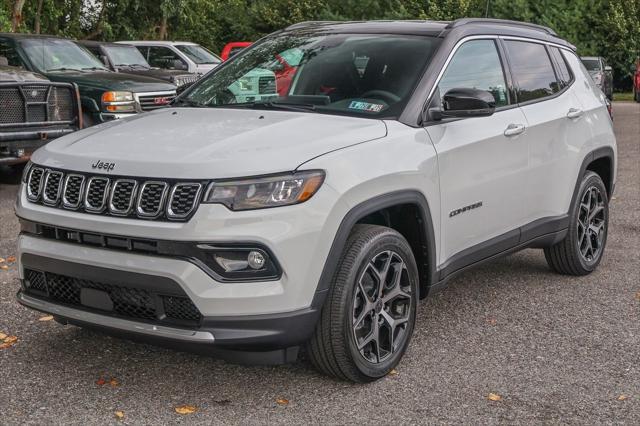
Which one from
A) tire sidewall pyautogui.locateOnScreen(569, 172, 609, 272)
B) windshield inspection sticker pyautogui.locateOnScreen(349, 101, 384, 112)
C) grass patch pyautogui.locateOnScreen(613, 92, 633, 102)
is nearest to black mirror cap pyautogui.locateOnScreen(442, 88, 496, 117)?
windshield inspection sticker pyautogui.locateOnScreen(349, 101, 384, 112)

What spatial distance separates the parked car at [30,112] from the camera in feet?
34.1

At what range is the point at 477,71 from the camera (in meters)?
5.55

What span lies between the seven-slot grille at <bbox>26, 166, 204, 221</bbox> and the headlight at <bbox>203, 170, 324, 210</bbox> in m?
0.09

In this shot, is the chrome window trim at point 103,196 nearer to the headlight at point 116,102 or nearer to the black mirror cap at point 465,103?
the black mirror cap at point 465,103

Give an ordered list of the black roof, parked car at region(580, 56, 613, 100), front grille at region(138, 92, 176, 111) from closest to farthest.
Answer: the black roof, front grille at region(138, 92, 176, 111), parked car at region(580, 56, 613, 100)

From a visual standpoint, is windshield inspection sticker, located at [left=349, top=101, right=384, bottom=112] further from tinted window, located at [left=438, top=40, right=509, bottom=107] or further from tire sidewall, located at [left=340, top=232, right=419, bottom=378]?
tire sidewall, located at [left=340, top=232, right=419, bottom=378]

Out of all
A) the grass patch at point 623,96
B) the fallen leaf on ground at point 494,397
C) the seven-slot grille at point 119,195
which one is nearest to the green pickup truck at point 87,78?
the seven-slot grille at point 119,195

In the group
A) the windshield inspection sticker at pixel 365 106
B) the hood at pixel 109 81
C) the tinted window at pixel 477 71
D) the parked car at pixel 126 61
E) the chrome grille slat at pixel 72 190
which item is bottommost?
the parked car at pixel 126 61

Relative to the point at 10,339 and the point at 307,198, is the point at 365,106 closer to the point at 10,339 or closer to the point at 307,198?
the point at 307,198

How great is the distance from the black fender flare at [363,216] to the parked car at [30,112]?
6633 millimetres

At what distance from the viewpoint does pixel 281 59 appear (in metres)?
5.64

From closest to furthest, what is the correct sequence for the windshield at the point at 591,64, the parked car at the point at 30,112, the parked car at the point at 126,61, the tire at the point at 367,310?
the tire at the point at 367,310
the parked car at the point at 30,112
the parked car at the point at 126,61
the windshield at the point at 591,64

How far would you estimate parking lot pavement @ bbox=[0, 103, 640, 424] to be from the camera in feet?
14.0

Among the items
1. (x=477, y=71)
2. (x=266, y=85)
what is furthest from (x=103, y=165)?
(x=477, y=71)
